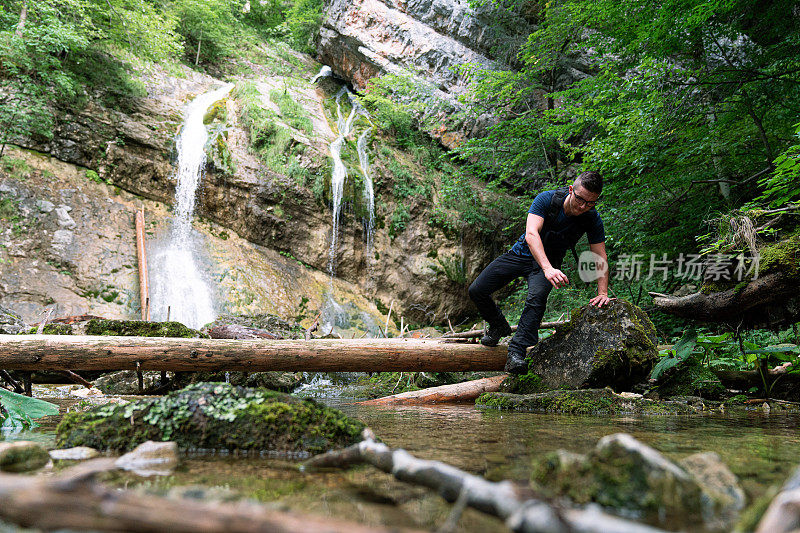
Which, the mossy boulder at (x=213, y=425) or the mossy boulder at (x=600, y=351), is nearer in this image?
the mossy boulder at (x=213, y=425)

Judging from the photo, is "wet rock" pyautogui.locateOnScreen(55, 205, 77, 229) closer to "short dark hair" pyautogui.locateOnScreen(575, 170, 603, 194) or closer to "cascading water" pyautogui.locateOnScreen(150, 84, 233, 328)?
"cascading water" pyautogui.locateOnScreen(150, 84, 233, 328)

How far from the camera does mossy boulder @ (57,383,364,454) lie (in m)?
2.00

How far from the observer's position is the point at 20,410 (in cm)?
261

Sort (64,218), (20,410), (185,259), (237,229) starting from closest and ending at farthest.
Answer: (20,410) → (64,218) → (185,259) → (237,229)

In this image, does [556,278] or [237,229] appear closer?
[556,278]

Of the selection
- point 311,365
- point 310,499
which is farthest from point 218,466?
point 311,365

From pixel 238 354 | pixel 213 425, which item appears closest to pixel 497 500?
pixel 213 425

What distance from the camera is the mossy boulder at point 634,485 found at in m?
1.07

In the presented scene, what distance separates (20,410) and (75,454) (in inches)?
47.6

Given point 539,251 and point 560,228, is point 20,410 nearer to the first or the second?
point 539,251

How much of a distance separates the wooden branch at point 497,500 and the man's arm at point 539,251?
299cm

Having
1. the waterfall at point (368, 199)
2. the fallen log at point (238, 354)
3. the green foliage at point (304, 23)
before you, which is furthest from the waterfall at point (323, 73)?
the fallen log at point (238, 354)

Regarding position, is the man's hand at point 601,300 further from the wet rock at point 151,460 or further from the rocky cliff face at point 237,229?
the rocky cliff face at point 237,229

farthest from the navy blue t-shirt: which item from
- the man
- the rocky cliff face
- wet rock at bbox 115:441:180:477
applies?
the rocky cliff face
